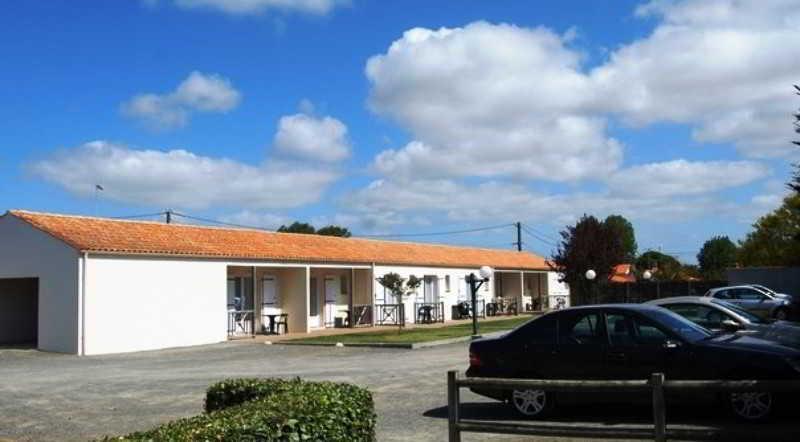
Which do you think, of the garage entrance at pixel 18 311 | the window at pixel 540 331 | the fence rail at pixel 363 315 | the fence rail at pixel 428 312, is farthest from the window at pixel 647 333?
the fence rail at pixel 428 312

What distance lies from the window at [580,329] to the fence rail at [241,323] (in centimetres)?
2045

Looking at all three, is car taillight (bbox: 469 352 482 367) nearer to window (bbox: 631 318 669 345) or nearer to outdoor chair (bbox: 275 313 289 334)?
window (bbox: 631 318 669 345)

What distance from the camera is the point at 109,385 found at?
16094 mm

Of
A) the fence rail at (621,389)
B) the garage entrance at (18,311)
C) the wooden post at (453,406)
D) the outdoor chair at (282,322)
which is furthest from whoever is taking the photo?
the outdoor chair at (282,322)

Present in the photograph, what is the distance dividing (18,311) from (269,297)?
8.76 m

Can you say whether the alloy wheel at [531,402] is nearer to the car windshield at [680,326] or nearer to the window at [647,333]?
the window at [647,333]

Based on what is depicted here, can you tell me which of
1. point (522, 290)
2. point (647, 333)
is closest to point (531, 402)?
point (647, 333)

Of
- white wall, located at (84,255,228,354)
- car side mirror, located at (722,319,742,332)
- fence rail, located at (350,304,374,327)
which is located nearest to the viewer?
car side mirror, located at (722,319,742,332)

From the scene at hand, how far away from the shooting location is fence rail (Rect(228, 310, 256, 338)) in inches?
1180

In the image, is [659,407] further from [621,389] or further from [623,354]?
[623,354]

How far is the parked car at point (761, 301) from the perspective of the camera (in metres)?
30.8

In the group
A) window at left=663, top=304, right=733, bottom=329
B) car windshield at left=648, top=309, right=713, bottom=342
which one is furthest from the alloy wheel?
window at left=663, top=304, right=733, bottom=329

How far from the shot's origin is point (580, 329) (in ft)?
35.3

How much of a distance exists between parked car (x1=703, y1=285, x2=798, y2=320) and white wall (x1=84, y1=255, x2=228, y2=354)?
18448 mm
